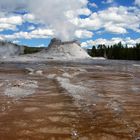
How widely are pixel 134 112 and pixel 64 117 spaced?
179 centimetres

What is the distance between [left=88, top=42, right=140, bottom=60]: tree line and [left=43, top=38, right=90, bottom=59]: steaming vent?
33.5 metres

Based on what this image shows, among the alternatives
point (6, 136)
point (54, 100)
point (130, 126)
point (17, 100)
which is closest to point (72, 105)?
point (54, 100)

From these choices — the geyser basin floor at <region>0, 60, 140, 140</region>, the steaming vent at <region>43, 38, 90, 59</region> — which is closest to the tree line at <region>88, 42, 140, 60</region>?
the steaming vent at <region>43, 38, 90, 59</region>

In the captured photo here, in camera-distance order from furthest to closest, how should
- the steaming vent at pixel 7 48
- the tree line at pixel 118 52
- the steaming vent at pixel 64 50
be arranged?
the tree line at pixel 118 52, the steaming vent at pixel 7 48, the steaming vent at pixel 64 50

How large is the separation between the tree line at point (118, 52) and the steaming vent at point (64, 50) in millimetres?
33480

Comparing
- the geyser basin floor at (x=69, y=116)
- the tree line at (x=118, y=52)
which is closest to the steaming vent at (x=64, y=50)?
the tree line at (x=118, y=52)

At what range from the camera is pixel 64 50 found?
240 ft

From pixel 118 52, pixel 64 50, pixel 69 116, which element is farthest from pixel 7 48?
pixel 69 116

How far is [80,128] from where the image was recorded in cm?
730

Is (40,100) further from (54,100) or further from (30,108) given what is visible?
(30,108)

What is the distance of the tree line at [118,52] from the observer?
4309 inches

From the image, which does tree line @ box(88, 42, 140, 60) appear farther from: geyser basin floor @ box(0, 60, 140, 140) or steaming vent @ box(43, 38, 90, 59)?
geyser basin floor @ box(0, 60, 140, 140)

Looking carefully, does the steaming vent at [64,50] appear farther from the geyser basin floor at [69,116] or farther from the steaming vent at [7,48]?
the geyser basin floor at [69,116]

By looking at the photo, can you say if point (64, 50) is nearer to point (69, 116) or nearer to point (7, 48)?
point (7, 48)
